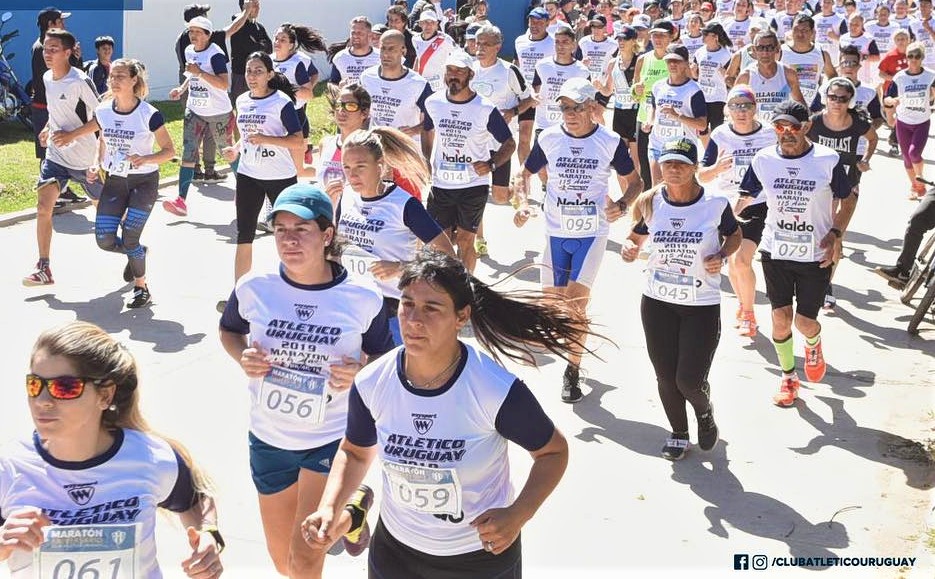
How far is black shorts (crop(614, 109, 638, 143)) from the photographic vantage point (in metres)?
14.8

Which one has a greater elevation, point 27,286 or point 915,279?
point 915,279

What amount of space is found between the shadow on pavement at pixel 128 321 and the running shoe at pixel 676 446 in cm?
368

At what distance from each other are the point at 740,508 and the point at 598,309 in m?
3.92

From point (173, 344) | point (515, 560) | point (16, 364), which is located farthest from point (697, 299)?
point (16, 364)

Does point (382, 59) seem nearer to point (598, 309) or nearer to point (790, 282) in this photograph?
point (598, 309)

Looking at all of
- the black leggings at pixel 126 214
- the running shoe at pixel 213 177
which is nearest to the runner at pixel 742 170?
the black leggings at pixel 126 214

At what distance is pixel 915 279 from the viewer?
1052 cm

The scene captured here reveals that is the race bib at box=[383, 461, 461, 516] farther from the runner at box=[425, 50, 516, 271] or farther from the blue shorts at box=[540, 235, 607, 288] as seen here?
the runner at box=[425, 50, 516, 271]

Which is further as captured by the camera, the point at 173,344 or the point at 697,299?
the point at 173,344

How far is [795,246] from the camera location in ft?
26.5

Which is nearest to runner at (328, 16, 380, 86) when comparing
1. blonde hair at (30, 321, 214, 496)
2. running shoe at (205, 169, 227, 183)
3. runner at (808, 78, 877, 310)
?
running shoe at (205, 169, 227, 183)

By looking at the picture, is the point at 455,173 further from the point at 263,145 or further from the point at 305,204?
the point at 305,204

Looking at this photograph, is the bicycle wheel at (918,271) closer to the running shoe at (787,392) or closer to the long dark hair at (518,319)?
the running shoe at (787,392)

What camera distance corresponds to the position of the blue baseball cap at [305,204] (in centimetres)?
499
